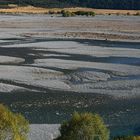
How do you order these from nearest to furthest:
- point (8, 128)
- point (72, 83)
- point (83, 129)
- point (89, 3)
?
1. point (8, 128)
2. point (83, 129)
3. point (72, 83)
4. point (89, 3)

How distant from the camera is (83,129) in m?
13.0

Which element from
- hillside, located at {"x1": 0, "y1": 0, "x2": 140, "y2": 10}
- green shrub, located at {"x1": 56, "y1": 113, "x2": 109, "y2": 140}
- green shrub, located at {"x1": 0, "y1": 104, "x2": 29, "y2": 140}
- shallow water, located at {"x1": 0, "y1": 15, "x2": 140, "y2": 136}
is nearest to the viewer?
green shrub, located at {"x1": 0, "y1": 104, "x2": 29, "y2": 140}

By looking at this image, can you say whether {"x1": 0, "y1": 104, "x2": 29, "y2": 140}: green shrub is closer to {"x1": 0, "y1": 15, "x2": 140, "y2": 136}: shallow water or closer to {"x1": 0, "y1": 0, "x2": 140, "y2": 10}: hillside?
{"x1": 0, "y1": 15, "x2": 140, "y2": 136}: shallow water

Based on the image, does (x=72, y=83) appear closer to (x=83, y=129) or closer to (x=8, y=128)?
(x=83, y=129)

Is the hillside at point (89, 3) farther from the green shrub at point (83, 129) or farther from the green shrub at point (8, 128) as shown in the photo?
the green shrub at point (8, 128)

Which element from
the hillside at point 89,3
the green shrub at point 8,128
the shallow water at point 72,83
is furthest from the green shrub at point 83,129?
the hillside at point 89,3

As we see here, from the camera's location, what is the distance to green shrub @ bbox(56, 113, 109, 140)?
12938 millimetres

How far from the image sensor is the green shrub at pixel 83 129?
42.4 feet

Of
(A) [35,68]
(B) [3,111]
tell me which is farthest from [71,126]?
(A) [35,68]

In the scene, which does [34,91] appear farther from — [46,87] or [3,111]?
[3,111]

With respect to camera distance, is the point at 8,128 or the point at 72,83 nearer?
the point at 8,128

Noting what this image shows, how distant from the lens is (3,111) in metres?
13.2

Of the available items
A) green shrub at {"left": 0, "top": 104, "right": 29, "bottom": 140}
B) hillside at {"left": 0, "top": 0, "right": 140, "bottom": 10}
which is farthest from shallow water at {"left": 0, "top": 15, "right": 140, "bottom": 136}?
hillside at {"left": 0, "top": 0, "right": 140, "bottom": 10}

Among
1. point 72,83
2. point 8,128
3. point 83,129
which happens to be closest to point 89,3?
point 72,83
